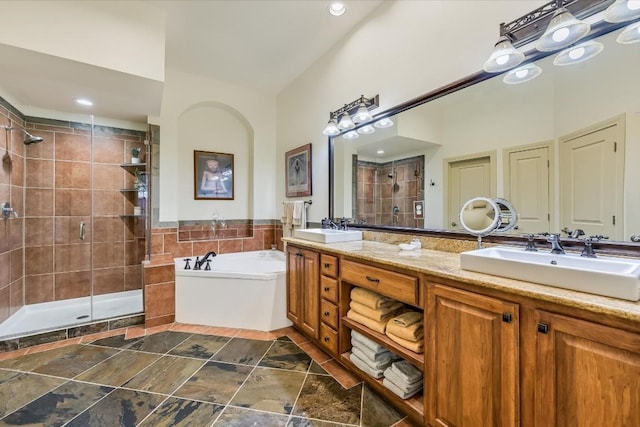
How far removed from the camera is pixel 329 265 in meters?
2.09

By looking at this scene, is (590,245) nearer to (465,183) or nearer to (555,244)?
→ (555,244)

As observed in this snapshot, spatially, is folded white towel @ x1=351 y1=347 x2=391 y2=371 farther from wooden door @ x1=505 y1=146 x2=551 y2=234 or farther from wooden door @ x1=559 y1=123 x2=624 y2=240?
wooden door @ x1=559 y1=123 x2=624 y2=240

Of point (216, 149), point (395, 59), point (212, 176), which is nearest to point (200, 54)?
point (216, 149)

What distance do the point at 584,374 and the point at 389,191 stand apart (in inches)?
64.1

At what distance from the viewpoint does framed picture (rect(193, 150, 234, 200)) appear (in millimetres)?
3719

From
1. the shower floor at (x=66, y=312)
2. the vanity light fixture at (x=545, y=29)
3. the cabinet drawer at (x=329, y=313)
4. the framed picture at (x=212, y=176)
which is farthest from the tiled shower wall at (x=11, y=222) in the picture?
the vanity light fixture at (x=545, y=29)

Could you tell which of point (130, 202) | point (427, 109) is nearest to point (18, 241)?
point (130, 202)

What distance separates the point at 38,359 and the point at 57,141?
7.39ft

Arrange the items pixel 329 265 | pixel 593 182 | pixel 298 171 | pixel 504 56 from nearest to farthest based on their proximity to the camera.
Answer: pixel 593 182
pixel 504 56
pixel 329 265
pixel 298 171

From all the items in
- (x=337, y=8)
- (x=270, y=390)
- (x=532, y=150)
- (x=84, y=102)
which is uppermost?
(x=337, y=8)

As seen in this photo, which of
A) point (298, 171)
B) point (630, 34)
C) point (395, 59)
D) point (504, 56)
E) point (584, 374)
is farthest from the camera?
point (298, 171)

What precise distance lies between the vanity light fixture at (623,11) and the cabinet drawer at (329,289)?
1.90m

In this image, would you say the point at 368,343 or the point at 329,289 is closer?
the point at 368,343

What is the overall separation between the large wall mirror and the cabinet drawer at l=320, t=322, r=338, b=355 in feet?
3.19
